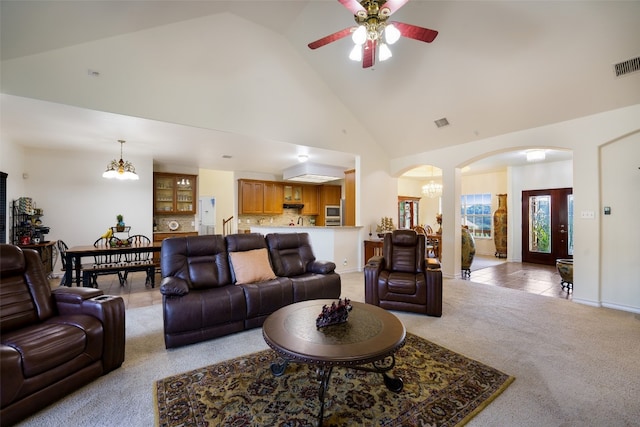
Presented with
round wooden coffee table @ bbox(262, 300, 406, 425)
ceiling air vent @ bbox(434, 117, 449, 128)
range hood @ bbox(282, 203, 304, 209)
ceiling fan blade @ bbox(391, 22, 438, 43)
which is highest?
ceiling air vent @ bbox(434, 117, 449, 128)

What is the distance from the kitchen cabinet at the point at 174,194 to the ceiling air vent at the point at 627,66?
8301 millimetres

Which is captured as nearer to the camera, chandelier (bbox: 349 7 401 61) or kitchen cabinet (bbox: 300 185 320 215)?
chandelier (bbox: 349 7 401 61)

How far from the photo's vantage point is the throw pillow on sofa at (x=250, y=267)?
10.8ft

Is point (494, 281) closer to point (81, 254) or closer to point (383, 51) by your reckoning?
point (383, 51)

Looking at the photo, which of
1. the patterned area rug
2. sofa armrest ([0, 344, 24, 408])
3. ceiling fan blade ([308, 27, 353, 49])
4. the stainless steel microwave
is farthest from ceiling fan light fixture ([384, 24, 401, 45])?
the stainless steel microwave

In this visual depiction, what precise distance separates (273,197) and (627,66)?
298 inches

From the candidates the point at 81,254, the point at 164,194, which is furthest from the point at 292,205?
the point at 81,254

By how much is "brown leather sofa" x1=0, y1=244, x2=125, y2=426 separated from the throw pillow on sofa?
119cm

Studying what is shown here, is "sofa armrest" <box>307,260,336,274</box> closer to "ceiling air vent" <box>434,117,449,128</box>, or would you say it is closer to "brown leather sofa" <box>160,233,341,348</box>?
"brown leather sofa" <box>160,233,341,348</box>

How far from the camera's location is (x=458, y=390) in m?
2.04

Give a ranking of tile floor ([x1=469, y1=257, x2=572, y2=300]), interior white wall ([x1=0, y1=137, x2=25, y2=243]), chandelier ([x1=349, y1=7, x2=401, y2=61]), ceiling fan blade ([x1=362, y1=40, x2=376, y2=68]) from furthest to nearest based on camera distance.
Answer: tile floor ([x1=469, y1=257, x2=572, y2=300]) → interior white wall ([x1=0, y1=137, x2=25, y2=243]) → ceiling fan blade ([x1=362, y1=40, x2=376, y2=68]) → chandelier ([x1=349, y1=7, x2=401, y2=61])

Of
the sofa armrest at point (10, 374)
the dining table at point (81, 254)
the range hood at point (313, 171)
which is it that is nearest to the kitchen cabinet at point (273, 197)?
the range hood at point (313, 171)

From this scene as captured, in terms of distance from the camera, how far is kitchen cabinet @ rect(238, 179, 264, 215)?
8.28m

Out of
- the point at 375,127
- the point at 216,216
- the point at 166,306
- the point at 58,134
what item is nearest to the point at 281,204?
the point at 216,216
